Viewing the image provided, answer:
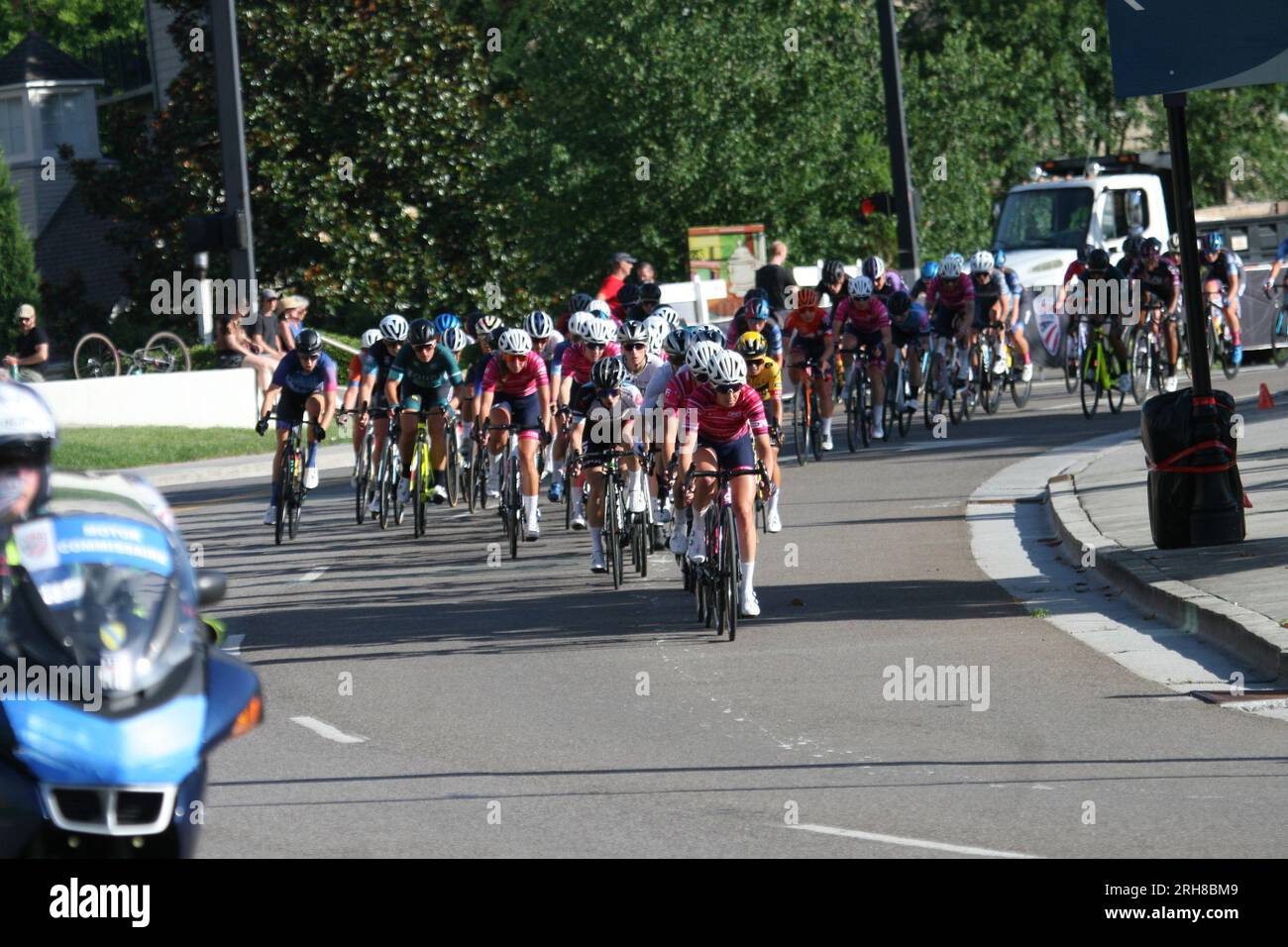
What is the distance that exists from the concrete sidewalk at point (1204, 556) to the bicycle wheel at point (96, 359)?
19373 mm

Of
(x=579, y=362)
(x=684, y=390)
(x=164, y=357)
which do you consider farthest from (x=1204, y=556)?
(x=164, y=357)

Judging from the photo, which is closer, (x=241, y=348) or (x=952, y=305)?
(x=952, y=305)

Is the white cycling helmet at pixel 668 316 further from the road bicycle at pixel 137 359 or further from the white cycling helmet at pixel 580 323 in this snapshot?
the road bicycle at pixel 137 359

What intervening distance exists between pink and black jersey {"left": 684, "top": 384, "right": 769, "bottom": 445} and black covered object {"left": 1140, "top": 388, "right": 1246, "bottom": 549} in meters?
2.76

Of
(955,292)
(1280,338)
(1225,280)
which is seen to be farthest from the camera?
(1280,338)

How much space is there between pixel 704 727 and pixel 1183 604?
361cm

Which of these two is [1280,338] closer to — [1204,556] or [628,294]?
[628,294]

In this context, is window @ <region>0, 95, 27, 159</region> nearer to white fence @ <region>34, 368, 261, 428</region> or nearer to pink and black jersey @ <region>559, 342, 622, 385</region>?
white fence @ <region>34, 368, 261, 428</region>

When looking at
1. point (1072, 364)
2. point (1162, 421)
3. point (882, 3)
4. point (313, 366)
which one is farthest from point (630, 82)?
point (1162, 421)

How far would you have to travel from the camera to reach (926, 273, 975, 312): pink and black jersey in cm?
2562

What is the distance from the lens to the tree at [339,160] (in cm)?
3922

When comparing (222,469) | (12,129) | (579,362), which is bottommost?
(222,469)

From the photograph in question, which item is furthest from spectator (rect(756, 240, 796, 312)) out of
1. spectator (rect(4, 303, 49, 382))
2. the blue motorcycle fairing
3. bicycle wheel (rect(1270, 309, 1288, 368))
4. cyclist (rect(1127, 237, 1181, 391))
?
the blue motorcycle fairing

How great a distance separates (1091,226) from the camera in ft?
110
